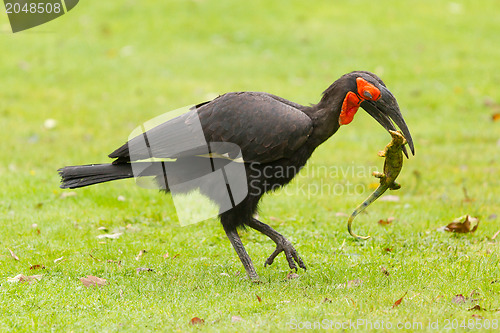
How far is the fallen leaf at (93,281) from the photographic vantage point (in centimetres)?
454

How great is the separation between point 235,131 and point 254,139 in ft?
0.55

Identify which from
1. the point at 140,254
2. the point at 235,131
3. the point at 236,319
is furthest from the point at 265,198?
the point at 236,319

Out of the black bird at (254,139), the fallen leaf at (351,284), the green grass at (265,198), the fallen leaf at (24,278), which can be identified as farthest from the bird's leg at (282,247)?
the fallen leaf at (24,278)

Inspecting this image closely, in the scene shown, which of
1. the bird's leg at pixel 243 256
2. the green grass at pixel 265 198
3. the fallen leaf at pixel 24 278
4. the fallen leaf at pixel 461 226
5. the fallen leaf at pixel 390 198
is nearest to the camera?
the green grass at pixel 265 198

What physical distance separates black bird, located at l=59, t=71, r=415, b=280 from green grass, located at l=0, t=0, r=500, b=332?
2.11 feet

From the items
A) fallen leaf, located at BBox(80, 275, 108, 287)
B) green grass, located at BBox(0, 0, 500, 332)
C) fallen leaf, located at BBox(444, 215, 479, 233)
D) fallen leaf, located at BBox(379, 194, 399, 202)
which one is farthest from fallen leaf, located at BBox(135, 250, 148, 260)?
fallen leaf, located at BBox(379, 194, 399, 202)

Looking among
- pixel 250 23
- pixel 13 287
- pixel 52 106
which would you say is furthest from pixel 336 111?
pixel 250 23

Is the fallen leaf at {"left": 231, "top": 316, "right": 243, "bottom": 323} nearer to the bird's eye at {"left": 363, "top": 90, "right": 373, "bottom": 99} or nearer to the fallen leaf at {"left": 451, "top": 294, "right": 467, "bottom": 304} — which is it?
the fallen leaf at {"left": 451, "top": 294, "right": 467, "bottom": 304}

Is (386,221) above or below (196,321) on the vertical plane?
below

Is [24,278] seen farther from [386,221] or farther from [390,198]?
[390,198]

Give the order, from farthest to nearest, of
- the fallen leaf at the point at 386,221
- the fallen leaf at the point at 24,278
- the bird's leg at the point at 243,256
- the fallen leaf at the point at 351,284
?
the fallen leaf at the point at 386,221, the bird's leg at the point at 243,256, the fallen leaf at the point at 24,278, the fallen leaf at the point at 351,284

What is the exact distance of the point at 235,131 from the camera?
469 centimetres

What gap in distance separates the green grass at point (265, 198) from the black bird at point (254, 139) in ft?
2.11

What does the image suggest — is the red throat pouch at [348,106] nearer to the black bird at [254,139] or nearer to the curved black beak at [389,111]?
the black bird at [254,139]
